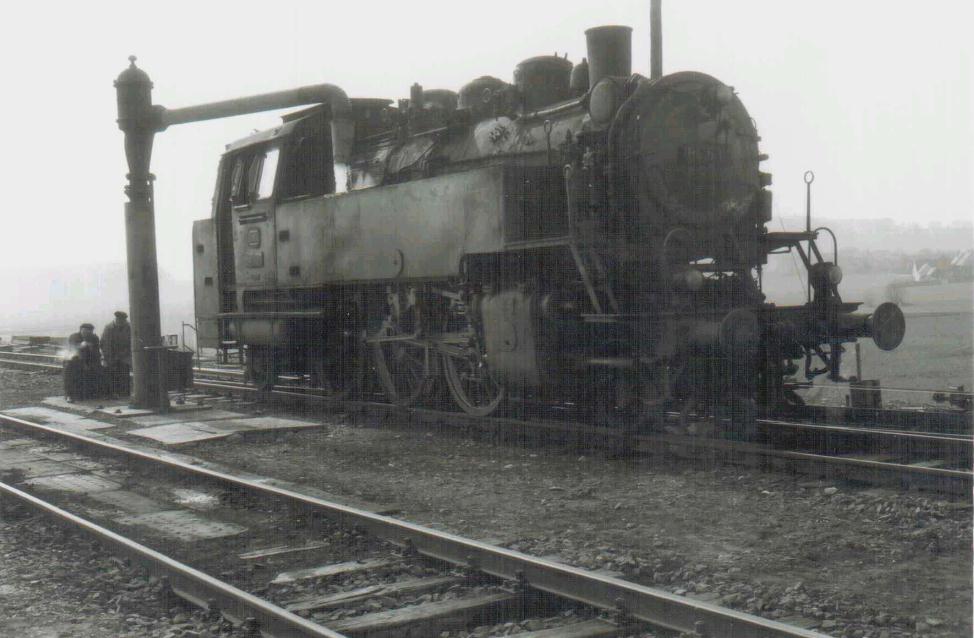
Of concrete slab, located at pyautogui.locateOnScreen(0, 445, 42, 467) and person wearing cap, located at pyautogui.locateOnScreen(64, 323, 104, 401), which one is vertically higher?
person wearing cap, located at pyautogui.locateOnScreen(64, 323, 104, 401)

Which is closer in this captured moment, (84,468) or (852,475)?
(852,475)

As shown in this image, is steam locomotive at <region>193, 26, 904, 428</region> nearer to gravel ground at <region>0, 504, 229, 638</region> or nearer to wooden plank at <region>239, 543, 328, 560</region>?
wooden plank at <region>239, 543, 328, 560</region>

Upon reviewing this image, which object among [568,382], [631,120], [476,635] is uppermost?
[631,120]

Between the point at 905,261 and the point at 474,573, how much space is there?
172 ft

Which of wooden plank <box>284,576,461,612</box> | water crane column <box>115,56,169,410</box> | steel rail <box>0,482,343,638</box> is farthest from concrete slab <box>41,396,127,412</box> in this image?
wooden plank <box>284,576,461,612</box>

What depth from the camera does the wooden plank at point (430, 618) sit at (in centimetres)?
406

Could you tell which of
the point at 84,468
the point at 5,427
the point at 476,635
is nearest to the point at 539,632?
the point at 476,635

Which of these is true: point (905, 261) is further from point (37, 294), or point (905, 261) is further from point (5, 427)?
point (37, 294)

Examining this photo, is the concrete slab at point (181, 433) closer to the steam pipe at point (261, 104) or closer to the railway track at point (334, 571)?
the railway track at point (334, 571)

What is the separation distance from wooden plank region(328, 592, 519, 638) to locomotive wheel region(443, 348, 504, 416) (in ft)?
14.7

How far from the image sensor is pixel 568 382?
830 cm

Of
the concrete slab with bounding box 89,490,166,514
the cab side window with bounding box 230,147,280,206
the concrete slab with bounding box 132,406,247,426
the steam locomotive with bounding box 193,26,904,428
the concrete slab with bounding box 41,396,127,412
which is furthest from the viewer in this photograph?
the concrete slab with bounding box 41,396,127,412

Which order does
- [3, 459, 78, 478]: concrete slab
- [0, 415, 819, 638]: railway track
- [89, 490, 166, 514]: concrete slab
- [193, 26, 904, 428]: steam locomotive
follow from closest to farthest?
[0, 415, 819, 638]: railway track < [89, 490, 166, 514]: concrete slab < [193, 26, 904, 428]: steam locomotive < [3, 459, 78, 478]: concrete slab

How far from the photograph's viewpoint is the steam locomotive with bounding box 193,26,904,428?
7.88 metres
